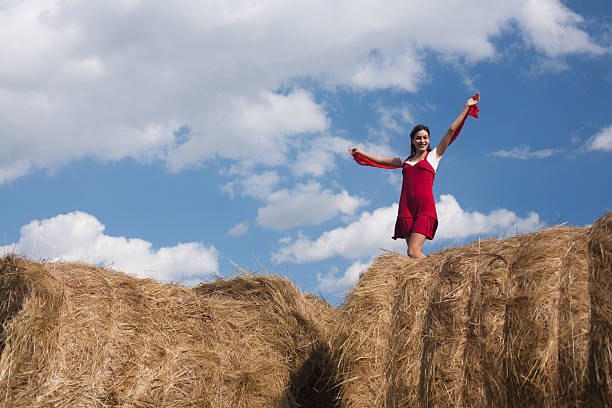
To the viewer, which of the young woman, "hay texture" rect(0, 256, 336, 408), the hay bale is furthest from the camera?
the young woman

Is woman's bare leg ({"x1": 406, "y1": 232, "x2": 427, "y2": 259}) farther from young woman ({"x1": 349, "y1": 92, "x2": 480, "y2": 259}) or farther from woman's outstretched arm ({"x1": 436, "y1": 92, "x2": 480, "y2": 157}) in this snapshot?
woman's outstretched arm ({"x1": 436, "y1": 92, "x2": 480, "y2": 157})

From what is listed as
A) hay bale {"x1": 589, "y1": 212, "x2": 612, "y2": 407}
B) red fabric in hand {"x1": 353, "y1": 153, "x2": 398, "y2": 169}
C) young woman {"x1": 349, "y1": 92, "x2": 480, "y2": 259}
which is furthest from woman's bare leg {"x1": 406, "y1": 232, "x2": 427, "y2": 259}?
hay bale {"x1": 589, "y1": 212, "x2": 612, "y2": 407}

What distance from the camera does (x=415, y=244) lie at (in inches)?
253

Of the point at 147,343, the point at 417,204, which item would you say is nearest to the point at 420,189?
the point at 417,204

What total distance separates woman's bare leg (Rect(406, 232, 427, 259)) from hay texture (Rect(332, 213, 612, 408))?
137cm

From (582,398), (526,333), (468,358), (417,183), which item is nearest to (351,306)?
(468,358)

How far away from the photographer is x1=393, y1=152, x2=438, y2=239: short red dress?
656 cm

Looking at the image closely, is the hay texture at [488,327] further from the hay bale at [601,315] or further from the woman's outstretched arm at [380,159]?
the woman's outstretched arm at [380,159]

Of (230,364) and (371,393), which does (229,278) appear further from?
(371,393)

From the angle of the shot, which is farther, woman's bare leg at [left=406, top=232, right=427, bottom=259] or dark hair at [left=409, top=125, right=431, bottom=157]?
dark hair at [left=409, top=125, right=431, bottom=157]

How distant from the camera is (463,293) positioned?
4461 millimetres

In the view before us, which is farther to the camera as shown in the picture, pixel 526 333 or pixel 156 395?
pixel 156 395

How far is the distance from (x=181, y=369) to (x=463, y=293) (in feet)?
7.17

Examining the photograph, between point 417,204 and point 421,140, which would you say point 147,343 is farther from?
point 421,140
